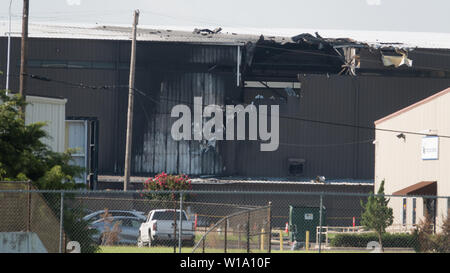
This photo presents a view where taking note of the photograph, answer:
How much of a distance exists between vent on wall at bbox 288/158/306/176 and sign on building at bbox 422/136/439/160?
64.8ft

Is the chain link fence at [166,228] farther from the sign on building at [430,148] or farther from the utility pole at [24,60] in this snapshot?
the utility pole at [24,60]

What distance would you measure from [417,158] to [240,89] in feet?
69.6

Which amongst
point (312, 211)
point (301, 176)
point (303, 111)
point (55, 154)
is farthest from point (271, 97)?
point (55, 154)

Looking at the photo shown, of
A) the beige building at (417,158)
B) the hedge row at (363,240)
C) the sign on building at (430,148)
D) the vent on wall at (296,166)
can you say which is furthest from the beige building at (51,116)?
the vent on wall at (296,166)

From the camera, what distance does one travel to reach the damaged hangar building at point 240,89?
54969mm

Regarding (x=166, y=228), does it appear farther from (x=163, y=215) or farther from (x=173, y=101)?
(x=173, y=101)

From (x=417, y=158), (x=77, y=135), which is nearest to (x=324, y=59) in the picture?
(x=417, y=158)

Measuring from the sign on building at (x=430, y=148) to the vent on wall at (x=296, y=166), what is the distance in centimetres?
1975

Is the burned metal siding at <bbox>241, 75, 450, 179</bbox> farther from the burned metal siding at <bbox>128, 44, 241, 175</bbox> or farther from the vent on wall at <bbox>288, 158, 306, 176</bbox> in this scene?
the burned metal siding at <bbox>128, 44, 241, 175</bbox>

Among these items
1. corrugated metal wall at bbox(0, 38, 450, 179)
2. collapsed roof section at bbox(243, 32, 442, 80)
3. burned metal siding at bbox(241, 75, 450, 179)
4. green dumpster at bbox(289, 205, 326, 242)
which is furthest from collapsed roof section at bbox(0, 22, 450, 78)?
green dumpster at bbox(289, 205, 326, 242)

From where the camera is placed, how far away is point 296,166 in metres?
55.2

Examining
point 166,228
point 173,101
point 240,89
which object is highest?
point 240,89

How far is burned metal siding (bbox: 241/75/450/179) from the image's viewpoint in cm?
5472

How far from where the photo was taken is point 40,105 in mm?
34406
